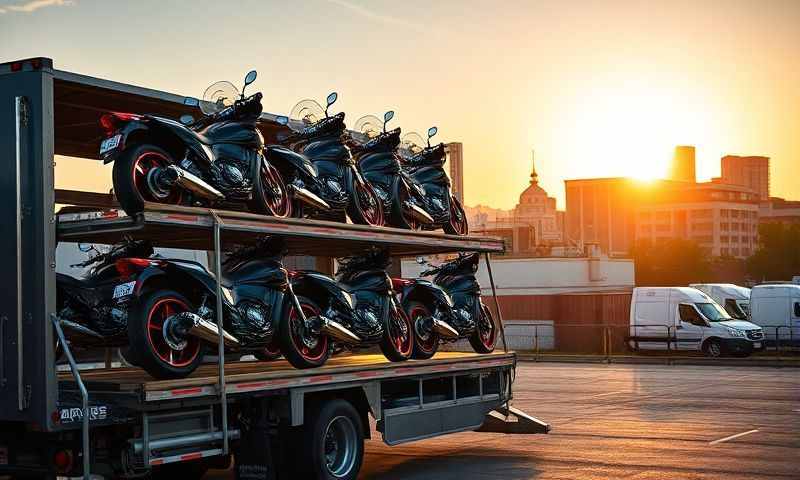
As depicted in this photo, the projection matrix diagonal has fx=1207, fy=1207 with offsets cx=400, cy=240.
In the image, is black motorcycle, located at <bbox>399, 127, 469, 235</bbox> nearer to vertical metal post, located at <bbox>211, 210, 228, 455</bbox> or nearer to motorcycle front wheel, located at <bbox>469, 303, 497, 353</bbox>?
motorcycle front wheel, located at <bbox>469, 303, 497, 353</bbox>

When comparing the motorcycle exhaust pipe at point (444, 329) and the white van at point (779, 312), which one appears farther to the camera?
the white van at point (779, 312)

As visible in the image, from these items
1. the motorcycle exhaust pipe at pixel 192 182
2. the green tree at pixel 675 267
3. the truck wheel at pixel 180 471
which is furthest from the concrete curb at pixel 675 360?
the green tree at pixel 675 267

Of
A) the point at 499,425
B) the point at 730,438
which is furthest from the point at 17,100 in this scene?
the point at 730,438

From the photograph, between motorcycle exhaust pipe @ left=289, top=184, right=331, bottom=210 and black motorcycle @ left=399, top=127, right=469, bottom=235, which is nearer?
motorcycle exhaust pipe @ left=289, top=184, right=331, bottom=210

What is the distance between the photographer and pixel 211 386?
34.0 feet

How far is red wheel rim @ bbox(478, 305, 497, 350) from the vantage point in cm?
1622

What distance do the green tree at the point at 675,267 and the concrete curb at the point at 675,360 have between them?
366 feet

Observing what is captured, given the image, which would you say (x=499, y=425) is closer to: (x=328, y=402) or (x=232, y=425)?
(x=328, y=402)

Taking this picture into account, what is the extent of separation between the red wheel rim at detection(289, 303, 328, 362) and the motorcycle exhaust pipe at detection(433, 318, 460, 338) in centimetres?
259

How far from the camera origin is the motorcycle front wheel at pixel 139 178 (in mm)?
10320

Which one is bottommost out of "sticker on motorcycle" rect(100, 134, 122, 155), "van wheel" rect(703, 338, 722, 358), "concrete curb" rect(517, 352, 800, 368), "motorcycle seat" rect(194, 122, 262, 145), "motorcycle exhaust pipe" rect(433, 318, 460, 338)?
"concrete curb" rect(517, 352, 800, 368)

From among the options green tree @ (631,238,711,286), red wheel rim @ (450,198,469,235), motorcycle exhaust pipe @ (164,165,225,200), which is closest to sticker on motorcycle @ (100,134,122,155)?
motorcycle exhaust pipe @ (164,165,225,200)

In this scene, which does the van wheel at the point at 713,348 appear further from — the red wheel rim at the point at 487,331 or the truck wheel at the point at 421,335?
the truck wheel at the point at 421,335

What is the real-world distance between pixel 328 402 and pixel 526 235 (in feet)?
376
